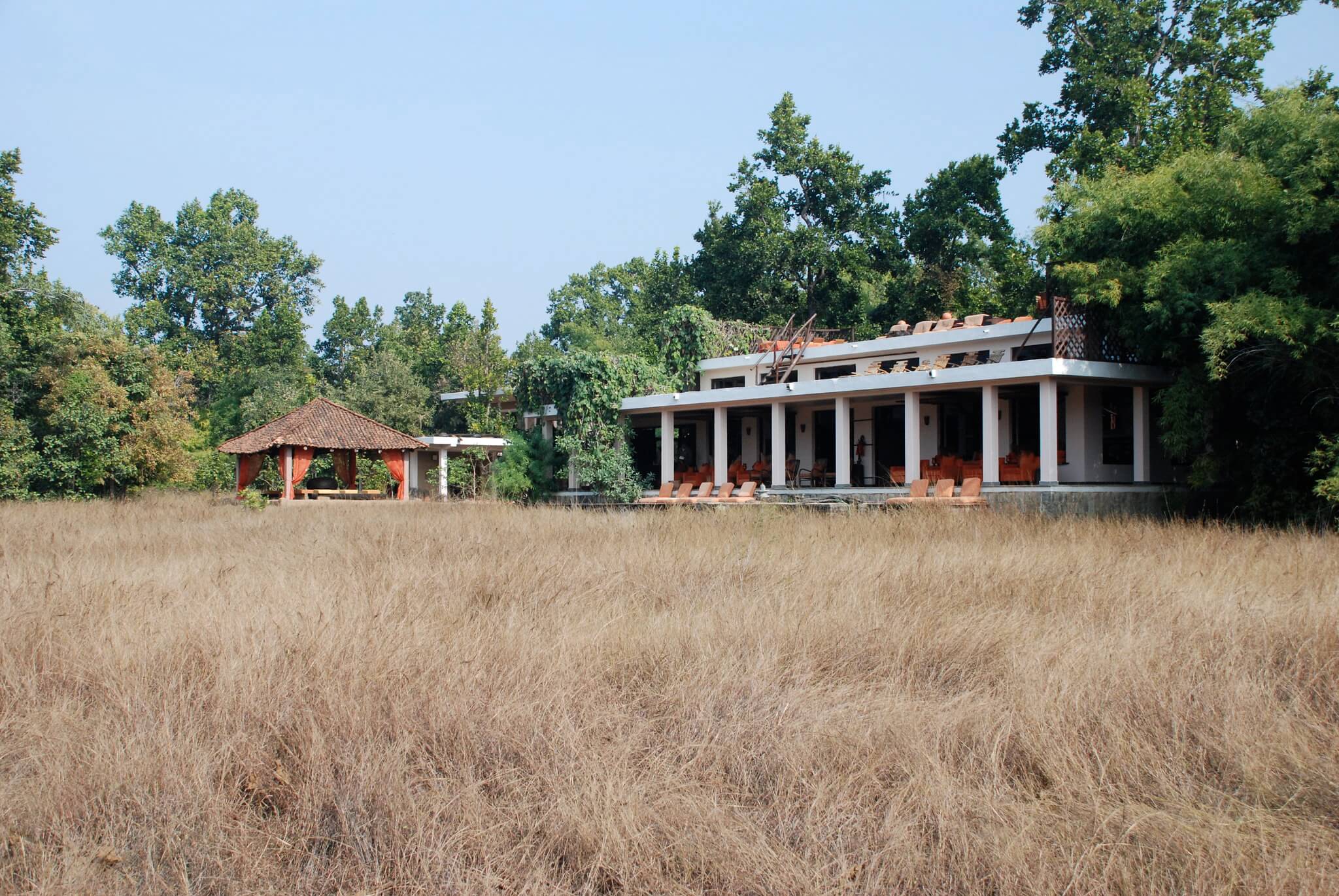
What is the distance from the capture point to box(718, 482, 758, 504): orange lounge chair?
66.2 feet

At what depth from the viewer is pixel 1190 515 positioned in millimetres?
17062

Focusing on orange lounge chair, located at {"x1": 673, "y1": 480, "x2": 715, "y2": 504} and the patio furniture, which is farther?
the patio furniture

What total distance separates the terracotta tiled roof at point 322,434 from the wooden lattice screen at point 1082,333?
1830 centimetres

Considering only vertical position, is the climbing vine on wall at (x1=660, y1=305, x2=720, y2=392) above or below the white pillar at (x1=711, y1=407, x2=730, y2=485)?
above

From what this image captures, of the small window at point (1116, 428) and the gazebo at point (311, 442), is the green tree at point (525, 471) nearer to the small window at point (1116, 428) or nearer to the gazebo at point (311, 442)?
the gazebo at point (311, 442)

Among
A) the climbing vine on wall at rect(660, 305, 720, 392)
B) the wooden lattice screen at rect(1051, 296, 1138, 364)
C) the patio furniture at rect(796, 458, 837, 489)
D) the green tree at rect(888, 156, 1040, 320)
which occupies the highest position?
the green tree at rect(888, 156, 1040, 320)

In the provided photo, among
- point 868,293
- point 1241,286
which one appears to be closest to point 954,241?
point 868,293

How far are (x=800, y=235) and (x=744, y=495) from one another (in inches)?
720

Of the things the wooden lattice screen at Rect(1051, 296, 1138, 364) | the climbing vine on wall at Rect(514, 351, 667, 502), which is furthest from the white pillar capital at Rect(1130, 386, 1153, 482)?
the climbing vine on wall at Rect(514, 351, 667, 502)

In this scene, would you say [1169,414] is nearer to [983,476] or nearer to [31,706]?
[983,476]

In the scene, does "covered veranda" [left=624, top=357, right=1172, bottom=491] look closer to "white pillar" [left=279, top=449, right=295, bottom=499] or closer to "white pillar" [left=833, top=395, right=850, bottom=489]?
"white pillar" [left=833, top=395, right=850, bottom=489]

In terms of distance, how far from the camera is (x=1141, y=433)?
1788cm

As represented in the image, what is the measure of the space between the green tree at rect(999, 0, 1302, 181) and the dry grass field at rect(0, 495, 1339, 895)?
24.7 meters

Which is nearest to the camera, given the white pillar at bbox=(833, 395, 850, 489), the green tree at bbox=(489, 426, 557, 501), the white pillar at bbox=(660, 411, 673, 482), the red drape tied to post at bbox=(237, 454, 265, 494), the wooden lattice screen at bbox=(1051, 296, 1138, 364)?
the wooden lattice screen at bbox=(1051, 296, 1138, 364)
